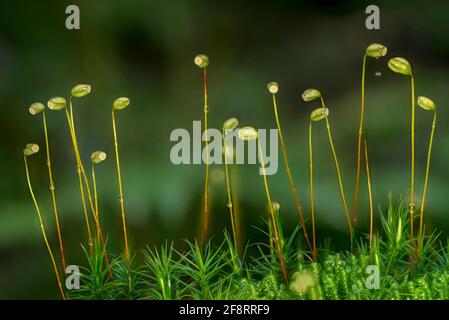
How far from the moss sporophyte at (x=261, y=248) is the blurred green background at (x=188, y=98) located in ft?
0.07

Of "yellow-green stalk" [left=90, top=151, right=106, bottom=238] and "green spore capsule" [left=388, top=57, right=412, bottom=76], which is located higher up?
"green spore capsule" [left=388, top=57, right=412, bottom=76]

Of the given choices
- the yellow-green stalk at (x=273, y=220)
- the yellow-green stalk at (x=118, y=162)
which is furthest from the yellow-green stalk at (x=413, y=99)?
the yellow-green stalk at (x=118, y=162)

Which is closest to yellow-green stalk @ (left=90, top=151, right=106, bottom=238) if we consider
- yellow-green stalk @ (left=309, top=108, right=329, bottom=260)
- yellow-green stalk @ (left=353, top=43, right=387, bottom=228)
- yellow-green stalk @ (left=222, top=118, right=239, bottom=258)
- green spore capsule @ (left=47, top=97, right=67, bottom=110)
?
green spore capsule @ (left=47, top=97, right=67, bottom=110)

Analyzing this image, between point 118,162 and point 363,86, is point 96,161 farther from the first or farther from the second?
point 363,86

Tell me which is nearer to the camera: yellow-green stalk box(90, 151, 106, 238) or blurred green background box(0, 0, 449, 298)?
yellow-green stalk box(90, 151, 106, 238)

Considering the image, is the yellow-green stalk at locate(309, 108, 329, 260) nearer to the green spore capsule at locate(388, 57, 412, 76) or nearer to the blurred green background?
the blurred green background

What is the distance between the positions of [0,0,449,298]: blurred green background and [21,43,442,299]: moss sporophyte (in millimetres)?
21

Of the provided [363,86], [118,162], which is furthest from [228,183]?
[363,86]

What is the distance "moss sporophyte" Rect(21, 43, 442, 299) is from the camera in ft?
4.45

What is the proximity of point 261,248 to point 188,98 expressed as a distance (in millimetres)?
378

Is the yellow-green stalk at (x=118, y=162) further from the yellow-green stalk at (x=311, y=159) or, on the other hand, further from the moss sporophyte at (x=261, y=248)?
the yellow-green stalk at (x=311, y=159)

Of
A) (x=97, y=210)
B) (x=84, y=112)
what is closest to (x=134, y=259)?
(x=97, y=210)

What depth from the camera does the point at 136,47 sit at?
1618 millimetres
